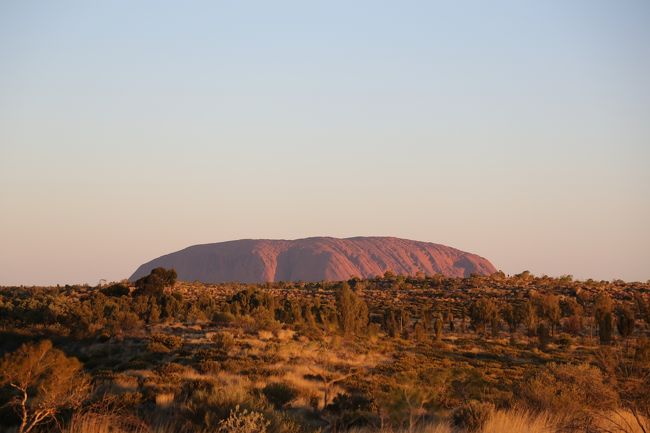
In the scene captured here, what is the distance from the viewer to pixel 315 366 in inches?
1020

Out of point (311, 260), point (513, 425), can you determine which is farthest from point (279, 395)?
point (311, 260)

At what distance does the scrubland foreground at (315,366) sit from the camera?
36.4 ft

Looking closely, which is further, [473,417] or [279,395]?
[279,395]

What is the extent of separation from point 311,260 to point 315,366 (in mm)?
139108

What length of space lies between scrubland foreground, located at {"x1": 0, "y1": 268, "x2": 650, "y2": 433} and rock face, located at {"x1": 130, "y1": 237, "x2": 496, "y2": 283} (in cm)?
8411

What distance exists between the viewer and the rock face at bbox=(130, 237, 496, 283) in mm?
161500

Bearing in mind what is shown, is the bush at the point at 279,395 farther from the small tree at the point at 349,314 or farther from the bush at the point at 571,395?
the small tree at the point at 349,314

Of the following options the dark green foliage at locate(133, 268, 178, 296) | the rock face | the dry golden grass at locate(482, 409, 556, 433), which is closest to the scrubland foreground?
the dry golden grass at locate(482, 409, 556, 433)

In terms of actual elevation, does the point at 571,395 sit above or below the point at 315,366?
above

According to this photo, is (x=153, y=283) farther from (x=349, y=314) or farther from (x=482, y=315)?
(x=482, y=315)

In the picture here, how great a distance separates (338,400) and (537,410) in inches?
200

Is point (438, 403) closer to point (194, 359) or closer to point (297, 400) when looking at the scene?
point (297, 400)

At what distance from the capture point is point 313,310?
55.2 m

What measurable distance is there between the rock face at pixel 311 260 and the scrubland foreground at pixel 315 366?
3311 inches
